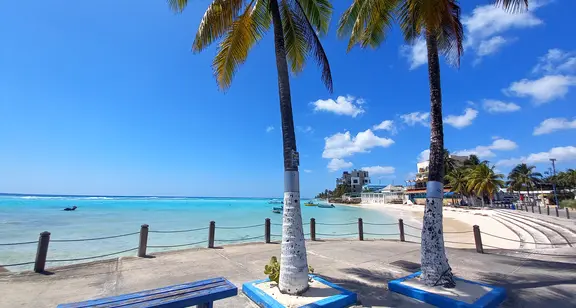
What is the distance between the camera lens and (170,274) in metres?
6.47

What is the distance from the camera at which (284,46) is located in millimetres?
5625

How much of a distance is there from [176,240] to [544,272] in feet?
57.2

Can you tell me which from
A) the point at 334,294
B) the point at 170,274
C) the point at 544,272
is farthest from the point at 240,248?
the point at 544,272

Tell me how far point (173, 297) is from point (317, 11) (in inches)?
264

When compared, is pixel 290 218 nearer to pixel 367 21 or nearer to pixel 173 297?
pixel 173 297

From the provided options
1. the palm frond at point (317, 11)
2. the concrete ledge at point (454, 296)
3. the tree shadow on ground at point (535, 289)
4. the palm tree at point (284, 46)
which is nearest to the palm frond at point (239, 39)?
the palm tree at point (284, 46)

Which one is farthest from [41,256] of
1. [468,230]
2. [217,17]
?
[468,230]

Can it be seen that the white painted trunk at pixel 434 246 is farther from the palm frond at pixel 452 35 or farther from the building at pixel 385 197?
the building at pixel 385 197

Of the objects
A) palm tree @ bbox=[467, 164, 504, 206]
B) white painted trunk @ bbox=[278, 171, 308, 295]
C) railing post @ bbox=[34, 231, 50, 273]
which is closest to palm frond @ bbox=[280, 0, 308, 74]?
white painted trunk @ bbox=[278, 171, 308, 295]

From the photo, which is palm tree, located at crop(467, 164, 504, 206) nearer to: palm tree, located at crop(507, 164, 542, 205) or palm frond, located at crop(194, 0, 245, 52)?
palm tree, located at crop(507, 164, 542, 205)

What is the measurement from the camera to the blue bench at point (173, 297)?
3061mm

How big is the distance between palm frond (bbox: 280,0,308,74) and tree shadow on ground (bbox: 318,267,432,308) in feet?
18.2

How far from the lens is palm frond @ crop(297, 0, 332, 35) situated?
6741 mm

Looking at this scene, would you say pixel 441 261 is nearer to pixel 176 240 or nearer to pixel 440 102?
pixel 440 102
